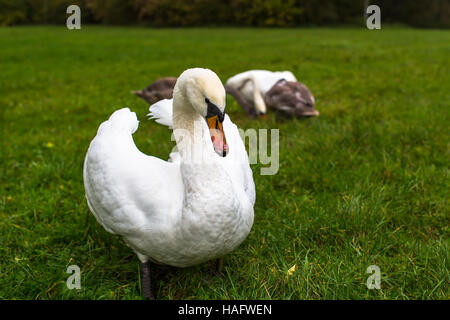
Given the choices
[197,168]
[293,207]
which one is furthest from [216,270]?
[293,207]

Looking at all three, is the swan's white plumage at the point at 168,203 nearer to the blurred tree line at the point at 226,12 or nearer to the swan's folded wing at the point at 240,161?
the swan's folded wing at the point at 240,161

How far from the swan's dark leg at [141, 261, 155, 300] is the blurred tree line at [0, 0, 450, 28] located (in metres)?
26.3

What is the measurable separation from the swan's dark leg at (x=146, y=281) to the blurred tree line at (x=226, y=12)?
86.4ft

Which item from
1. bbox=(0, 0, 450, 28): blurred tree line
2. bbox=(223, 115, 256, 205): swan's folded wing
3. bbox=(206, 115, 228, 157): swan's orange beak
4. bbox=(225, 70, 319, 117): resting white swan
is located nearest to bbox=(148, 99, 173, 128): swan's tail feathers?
bbox=(223, 115, 256, 205): swan's folded wing

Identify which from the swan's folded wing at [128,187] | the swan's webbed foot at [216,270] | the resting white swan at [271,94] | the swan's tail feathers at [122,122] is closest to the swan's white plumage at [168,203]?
the swan's folded wing at [128,187]

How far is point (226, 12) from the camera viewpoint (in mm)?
28859

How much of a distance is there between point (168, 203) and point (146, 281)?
0.51 meters

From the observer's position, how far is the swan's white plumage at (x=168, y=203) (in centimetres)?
194

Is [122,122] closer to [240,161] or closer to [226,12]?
[240,161]

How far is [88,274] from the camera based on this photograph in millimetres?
2363

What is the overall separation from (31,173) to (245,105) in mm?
2724
